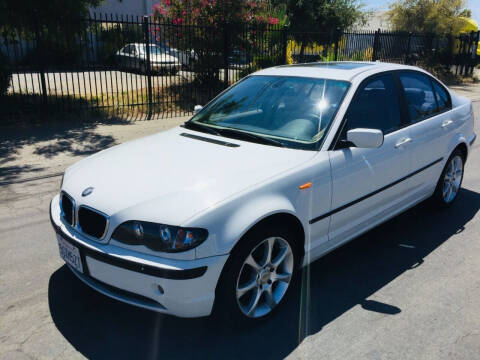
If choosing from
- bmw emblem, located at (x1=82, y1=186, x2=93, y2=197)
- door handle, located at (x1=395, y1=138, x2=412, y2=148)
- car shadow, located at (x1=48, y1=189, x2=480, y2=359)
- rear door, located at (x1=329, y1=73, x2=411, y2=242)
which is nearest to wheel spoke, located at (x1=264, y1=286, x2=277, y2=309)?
car shadow, located at (x1=48, y1=189, x2=480, y2=359)

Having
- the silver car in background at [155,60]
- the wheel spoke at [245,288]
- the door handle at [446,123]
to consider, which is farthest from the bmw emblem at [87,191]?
the silver car in background at [155,60]

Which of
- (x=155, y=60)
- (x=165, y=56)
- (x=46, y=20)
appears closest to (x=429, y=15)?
(x=155, y=60)

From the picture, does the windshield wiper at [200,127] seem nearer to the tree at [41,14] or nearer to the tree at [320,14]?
the tree at [41,14]

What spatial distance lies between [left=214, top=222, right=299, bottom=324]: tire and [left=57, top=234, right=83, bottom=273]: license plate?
94cm

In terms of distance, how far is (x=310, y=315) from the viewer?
128 inches

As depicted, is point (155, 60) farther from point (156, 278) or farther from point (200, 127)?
point (156, 278)

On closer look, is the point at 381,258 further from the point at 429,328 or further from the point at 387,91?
the point at 387,91

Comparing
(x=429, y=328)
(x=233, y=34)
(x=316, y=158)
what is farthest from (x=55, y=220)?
(x=233, y=34)

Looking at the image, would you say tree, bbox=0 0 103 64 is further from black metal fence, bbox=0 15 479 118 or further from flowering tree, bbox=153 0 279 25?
flowering tree, bbox=153 0 279 25

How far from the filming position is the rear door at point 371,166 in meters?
3.49

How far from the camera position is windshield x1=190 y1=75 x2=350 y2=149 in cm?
360

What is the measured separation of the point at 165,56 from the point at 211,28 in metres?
1.96

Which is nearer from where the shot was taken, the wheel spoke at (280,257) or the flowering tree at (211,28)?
the wheel spoke at (280,257)

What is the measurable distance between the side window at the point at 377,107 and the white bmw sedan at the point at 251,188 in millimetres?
16
